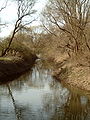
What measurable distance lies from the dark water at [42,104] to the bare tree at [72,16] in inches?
430

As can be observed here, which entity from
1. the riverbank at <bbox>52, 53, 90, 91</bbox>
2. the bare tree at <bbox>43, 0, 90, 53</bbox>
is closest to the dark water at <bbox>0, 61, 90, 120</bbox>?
the riverbank at <bbox>52, 53, 90, 91</bbox>

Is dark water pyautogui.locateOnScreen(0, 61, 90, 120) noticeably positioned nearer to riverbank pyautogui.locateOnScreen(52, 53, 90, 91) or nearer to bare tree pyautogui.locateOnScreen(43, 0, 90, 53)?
riverbank pyautogui.locateOnScreen(52, 53, 90, 91)

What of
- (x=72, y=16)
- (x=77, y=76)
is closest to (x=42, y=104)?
(x=77, y=76)

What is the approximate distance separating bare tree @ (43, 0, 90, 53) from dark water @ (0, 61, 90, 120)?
35.9 ft

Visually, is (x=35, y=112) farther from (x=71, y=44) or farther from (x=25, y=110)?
(x=71, y=44)

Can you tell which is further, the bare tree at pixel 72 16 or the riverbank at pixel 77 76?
the bare tree at pixel 72 16

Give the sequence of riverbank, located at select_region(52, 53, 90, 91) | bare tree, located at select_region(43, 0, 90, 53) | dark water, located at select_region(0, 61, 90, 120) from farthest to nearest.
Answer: bare tree, located at select_region(43, 0, 90, 53) < riverbank, located at select_region(52, 53, 90, 91) < dark water, located at select_region(0, 61, 90, 120)

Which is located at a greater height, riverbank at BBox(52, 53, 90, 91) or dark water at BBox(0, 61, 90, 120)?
riverbank at BBox(52, 53, 90, 91)

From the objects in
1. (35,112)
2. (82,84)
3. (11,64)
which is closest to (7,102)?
(35,112)

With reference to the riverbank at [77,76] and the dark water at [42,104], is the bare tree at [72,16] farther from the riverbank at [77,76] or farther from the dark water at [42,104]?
the dark water at [42,104]

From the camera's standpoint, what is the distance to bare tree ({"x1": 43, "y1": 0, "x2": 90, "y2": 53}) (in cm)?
3722

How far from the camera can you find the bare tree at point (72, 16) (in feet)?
122

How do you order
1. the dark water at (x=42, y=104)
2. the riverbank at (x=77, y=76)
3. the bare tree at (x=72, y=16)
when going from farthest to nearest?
the bare tree at (x=72, y=16), the riverbank at (x=77, y=76), the dark water at (x=42, y=104)

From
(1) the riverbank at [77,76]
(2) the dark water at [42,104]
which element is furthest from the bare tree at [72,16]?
(2) the dark water at [42,104]
